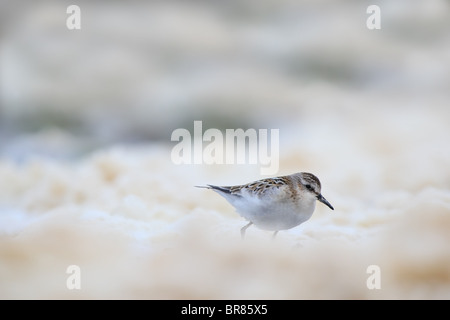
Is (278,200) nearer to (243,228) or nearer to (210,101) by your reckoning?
(243,228)

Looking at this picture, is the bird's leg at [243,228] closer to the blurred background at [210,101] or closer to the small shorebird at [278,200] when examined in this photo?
the small shorebird at [278,200]

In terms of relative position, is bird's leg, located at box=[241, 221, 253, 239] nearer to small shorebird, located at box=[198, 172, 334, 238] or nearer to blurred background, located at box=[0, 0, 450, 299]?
small shorebird, located at box=[198, 172, 334, 238]

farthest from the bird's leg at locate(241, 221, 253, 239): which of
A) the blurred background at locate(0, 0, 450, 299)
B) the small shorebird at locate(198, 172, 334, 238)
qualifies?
the blurred background at locate(0, 0, 450, 299)

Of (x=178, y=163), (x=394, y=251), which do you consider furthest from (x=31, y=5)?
(x=394, y=251)

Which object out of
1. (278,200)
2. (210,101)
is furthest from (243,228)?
(210,101)

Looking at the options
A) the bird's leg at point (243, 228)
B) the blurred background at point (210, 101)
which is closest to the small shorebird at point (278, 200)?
the bird's leg at point (243, 228)
